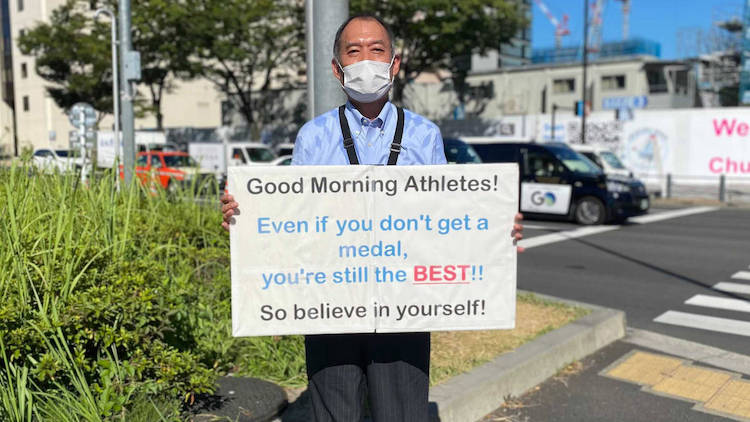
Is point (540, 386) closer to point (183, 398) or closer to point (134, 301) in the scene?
point (183, 398)

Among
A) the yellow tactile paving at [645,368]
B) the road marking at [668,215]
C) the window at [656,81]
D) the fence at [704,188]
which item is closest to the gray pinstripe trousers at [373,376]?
the yellow tactile paving at [645,368]

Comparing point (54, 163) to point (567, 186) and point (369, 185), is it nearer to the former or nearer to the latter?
point (369, 185)

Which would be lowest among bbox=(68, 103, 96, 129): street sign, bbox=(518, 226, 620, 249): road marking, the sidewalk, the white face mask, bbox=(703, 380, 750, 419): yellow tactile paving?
bbox=(518, 226, 620, 249): road marking

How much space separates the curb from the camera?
12.2 ft

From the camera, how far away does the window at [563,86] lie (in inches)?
1794

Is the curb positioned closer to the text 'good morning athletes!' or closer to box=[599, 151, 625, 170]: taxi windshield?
the text 'good morning athletes!'

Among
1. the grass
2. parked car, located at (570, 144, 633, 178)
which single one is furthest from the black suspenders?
parked car, located at (570, 144, 633, 178)

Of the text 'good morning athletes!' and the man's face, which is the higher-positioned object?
the man's face

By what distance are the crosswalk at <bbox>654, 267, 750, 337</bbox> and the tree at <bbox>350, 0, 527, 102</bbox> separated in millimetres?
17222

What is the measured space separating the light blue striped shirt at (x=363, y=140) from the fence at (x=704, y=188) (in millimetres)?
19793

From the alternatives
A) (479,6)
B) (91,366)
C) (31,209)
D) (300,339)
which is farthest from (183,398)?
(479,6)

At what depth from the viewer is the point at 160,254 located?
444 centimetres

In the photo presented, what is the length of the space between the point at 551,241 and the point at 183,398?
9555mm

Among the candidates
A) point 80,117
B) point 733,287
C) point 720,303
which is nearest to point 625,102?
point 80,117
